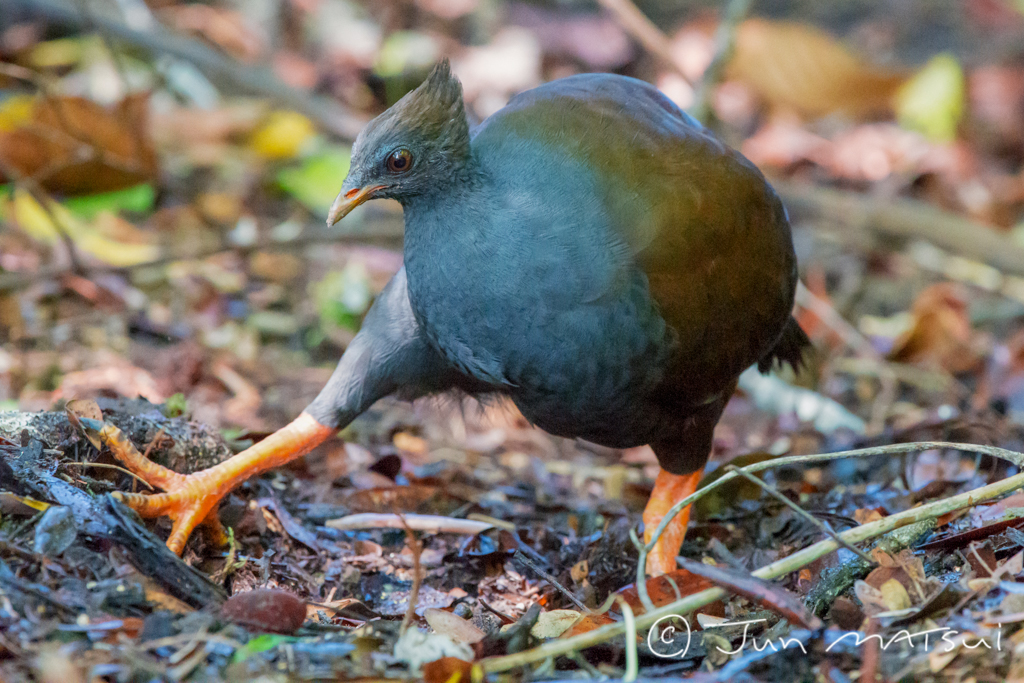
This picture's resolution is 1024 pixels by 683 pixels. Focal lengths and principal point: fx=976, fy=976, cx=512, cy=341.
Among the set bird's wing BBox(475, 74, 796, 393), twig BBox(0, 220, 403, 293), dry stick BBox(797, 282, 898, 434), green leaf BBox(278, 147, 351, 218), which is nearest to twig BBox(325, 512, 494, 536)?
bird's wing BBox(475, 74, 796, 393)

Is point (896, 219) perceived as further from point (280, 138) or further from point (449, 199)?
point (449, 199)

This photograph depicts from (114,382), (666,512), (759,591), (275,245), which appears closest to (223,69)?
(275,245)

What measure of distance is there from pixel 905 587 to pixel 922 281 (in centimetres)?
484

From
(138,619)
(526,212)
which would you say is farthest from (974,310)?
(138,619)

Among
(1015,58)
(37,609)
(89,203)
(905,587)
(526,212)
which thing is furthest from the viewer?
(1015,58)

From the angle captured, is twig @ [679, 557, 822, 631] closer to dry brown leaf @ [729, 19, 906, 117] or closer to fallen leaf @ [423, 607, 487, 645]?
fallen leaf @ [423, 607, 487, 645]

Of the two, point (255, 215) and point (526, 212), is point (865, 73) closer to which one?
point (255, 215)

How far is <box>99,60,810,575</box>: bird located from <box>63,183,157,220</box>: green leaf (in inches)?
132

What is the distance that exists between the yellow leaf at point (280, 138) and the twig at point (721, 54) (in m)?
2.86

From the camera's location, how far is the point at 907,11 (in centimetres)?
938

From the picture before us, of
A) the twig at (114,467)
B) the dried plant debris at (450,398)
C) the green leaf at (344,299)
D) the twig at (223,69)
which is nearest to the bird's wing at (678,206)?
the dried plant debris at (450,398)

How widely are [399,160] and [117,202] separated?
12.8ft

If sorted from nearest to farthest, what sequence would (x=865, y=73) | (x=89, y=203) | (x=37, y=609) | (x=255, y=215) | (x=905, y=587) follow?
(x=37, y=609) < (x=905, y=587) < (x=89, y=203) < (x=255, y=215) < (x=865, y=73)

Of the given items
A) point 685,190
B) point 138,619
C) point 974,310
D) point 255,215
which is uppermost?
point 685,190
